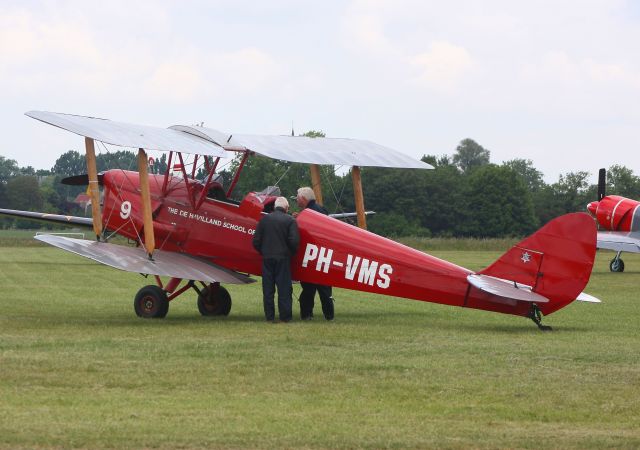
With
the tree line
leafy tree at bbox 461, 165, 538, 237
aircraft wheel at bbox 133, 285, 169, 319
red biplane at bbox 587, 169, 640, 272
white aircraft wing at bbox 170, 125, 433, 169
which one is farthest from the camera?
leafy tree at bbox 461, 165, 538, 237

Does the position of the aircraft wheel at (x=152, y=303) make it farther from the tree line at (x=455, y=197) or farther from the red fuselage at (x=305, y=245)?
the tree line at (x=455, y=197)

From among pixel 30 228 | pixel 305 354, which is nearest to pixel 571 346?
pixel 305 354

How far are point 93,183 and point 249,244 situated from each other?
1985 millimetres

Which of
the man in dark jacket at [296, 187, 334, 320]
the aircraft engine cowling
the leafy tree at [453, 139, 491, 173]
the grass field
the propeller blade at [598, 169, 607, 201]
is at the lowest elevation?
the grass field

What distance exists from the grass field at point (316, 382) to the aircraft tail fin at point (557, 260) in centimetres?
50

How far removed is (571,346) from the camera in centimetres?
1084

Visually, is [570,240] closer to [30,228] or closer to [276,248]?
[276,248]

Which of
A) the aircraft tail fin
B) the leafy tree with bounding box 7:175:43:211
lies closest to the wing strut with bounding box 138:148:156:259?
the aircraft tail fin

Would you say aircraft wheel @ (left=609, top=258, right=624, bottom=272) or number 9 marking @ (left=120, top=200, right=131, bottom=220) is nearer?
number 9 marking @ (left=120, top=200, right=131, bottom=220)

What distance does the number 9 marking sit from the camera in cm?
1460

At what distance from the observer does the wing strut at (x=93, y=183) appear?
43.2ft

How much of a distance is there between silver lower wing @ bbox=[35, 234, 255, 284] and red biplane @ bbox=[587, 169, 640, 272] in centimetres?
1853

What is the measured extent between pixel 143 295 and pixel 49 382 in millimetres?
5424

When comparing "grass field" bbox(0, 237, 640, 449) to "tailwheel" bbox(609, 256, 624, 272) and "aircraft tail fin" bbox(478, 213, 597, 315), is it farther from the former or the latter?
"tailwheel" bbox(609, 256, 624, 272)
